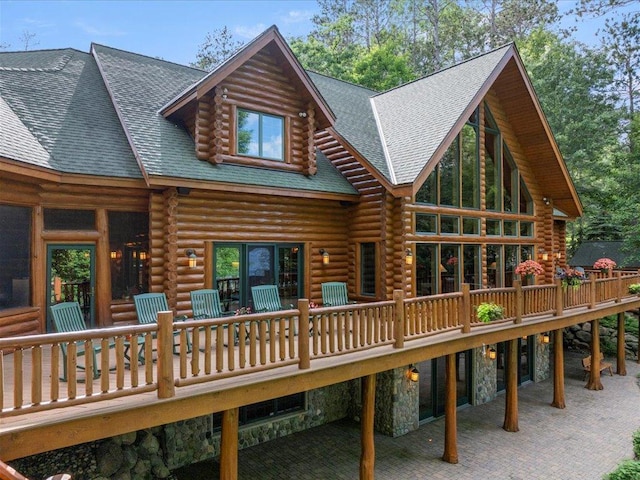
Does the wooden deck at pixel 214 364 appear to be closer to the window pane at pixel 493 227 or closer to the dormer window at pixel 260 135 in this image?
the window pane at pixel 493 227

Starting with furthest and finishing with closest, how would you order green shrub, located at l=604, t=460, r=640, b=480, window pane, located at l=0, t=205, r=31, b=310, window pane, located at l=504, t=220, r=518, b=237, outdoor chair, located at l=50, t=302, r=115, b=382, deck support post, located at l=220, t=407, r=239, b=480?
1. window pane, located at l=504, t=220, r=518, b=237
2. window pane, located at l=0, t=205, r=31, b=310
3. green shrub, located at l=604, t=460, r=640, b=480
4. outdoor chair, located at l=50, t=302, r=115, b=382
5. deck support post, located at l=220, t=407, r=239, b=480

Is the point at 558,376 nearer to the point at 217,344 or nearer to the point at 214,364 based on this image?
the point at 214,364

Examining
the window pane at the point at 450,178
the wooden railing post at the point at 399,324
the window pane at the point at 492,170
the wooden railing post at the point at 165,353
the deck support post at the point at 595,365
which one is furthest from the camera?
the deck support post at the point at 595,365

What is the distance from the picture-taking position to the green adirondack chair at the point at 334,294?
10.1 metres

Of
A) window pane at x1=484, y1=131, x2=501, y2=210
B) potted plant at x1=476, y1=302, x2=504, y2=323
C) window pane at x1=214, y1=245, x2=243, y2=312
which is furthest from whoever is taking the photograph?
window pane at x1=484, y1=131, x2=501, y2=210

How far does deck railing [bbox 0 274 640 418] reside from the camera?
426 cm

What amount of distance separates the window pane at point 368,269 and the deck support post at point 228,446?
19.4 ft

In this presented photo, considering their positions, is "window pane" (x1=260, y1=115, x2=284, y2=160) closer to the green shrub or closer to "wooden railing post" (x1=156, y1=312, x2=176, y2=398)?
"wooden railing post" (x1=156, y1=312, x2=176, y2=398)

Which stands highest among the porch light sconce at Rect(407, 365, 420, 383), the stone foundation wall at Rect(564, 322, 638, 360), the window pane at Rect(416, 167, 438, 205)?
the window pane at Rect(416, 167, 438, 205)

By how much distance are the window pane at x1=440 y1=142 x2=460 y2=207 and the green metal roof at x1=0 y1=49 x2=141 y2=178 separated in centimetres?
773

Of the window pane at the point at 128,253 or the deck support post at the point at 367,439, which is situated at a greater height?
the window pane at the point at 128,253

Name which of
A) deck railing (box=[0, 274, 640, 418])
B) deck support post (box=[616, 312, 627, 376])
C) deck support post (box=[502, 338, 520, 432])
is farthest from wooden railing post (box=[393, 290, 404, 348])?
deck support post (box=[616, 312, 627, 376])

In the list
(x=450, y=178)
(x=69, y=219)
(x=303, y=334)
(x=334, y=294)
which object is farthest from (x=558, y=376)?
(x=69, y=219)

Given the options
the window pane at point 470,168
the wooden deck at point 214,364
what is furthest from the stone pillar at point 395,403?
the window pane at point 470,168
